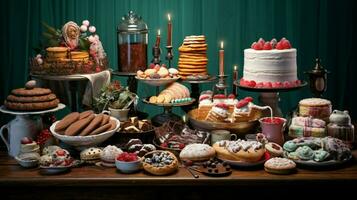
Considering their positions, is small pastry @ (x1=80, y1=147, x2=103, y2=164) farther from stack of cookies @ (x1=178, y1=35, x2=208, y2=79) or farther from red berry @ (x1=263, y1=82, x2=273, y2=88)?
red berry @ (x1=263, y1=82, x2=273, y2=88)

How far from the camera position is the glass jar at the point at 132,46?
122 inches

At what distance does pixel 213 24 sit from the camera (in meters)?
3.84

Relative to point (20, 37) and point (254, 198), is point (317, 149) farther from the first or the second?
point (20, 37)

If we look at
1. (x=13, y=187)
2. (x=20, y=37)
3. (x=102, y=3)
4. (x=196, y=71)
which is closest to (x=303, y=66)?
(x=196, y=71)

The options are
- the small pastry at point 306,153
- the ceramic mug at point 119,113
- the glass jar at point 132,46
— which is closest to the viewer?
the small pastry at point 306,153

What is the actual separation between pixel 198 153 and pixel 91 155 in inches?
19.7

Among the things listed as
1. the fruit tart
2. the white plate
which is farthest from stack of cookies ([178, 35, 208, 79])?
the fruit tart

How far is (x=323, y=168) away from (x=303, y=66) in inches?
68.0

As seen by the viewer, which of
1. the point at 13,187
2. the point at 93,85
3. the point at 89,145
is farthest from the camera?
the point at 93,85

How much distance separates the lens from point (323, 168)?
7.56 ft

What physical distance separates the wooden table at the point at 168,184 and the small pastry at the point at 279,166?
0.08 ft

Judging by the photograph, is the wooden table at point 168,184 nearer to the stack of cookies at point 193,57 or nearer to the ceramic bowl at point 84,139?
the ceramic bowl at point 84,139

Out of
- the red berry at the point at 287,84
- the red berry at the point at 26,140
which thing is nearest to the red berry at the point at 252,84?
the red berry at the point at 287,84

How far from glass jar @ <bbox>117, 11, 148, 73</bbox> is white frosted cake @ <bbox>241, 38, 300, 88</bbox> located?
2.15ft
